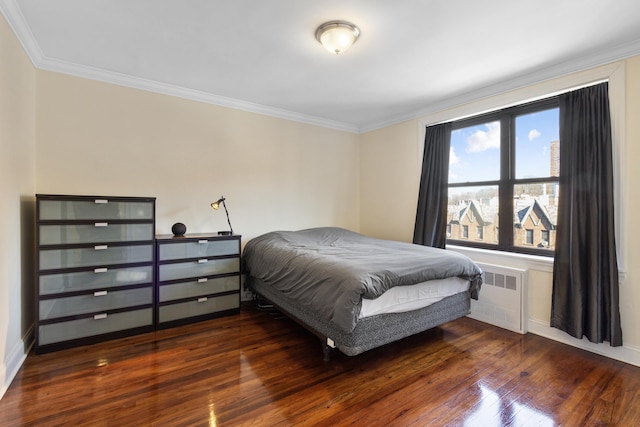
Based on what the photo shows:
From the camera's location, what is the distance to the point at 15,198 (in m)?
2.21

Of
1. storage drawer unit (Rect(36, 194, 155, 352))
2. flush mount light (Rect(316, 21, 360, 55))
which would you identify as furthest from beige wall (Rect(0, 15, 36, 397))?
flush mount light (Rect(316, 21, 360, 55))

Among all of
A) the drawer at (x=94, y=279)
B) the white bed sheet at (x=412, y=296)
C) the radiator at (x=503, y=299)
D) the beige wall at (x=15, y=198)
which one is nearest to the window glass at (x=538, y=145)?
the radiator at (x=503, y=299)

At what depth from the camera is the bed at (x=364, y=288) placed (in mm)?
2115

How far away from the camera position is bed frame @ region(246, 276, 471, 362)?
2133 mm

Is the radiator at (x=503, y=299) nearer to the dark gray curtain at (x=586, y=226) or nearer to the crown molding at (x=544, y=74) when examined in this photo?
the dark gray curtain at (x=586, y=226)

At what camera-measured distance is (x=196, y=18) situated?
6.84 ft

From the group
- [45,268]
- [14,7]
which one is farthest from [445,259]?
[14,7]

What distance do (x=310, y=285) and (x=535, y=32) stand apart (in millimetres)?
2543

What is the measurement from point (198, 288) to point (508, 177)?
11.4 feet

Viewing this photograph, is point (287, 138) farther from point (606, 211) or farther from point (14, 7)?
point (606, 211)

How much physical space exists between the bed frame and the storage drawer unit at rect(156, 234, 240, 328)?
2.04ft

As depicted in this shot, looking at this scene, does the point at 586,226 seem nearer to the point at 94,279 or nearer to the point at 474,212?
the point at 474,212

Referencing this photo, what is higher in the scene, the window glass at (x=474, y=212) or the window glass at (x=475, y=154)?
the window glass at (x=475, y=154)

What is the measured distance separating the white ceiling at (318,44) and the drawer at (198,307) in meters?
2.27
